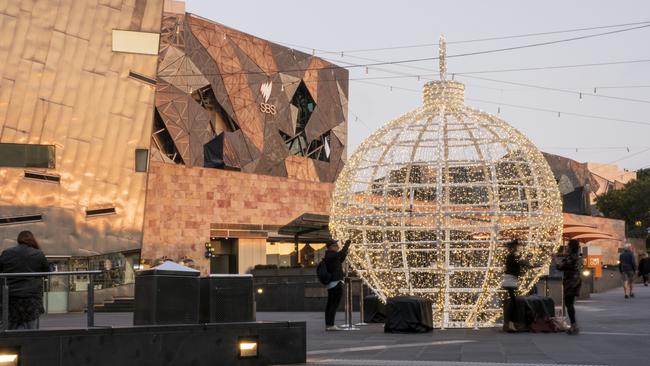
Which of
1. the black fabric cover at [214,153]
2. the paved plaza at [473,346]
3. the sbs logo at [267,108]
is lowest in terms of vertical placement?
the paved plaza at [473,346]

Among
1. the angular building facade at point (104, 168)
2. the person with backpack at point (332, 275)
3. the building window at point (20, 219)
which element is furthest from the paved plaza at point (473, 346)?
the building window at point (20, 219)

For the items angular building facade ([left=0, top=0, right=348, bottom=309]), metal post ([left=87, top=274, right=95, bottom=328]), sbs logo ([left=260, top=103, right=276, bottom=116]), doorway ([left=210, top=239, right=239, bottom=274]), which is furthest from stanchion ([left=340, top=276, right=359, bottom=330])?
sbs logo ([left=260, top=103, right=276, bottom=116])

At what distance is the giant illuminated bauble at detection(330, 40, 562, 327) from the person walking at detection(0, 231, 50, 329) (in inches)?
258

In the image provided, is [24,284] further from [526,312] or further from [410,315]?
[526,312]

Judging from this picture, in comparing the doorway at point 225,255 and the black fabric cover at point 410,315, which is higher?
the doorway at point 225,255

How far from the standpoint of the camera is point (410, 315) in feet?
53.9

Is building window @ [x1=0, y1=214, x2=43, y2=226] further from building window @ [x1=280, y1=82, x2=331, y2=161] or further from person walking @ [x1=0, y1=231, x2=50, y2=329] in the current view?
person walking @ [x1=0, y1=231, x2=50, y2=329]

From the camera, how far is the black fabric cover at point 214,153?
54094 millimetres

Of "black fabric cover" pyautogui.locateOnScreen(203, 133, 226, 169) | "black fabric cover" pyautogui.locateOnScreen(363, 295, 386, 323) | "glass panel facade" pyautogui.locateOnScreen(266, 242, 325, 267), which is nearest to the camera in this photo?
"black fabric cover" pyautogui.locateOnScreen(363, 295, 386, 323)

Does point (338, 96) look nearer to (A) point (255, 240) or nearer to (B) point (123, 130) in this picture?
(A) point (255, 240)

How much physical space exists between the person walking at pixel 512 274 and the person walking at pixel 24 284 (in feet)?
24.4

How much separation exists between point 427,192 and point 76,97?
82.0 ft

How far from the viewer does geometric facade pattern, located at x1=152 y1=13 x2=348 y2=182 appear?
180 feet

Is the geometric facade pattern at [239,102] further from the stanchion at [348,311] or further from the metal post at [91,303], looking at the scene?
the metal post at [91,303]
